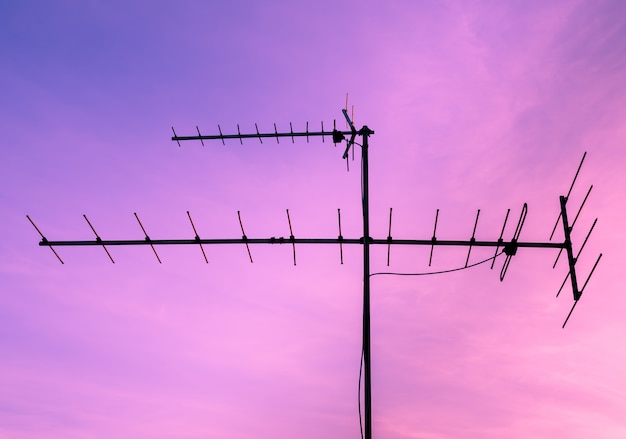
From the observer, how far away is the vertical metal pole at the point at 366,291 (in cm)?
581

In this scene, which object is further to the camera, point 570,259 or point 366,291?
point 570,259

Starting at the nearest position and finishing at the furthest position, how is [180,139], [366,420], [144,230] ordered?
[366,420] < [144,230] < [180,139]

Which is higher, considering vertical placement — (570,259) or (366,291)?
(570,259)

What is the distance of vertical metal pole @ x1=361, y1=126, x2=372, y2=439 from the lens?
19.0ft

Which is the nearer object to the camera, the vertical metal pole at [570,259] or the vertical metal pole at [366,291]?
the vertical metal pole at [366,291]

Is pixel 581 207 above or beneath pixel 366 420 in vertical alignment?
above

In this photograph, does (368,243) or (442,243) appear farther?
(442,243)

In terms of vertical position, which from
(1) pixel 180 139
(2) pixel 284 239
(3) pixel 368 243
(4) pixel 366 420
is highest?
(1) pixel 180 139

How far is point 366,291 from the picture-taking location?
6.35 metres

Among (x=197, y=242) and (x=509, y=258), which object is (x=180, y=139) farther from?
(x=509, y=258)

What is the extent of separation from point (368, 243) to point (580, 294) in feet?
10.8

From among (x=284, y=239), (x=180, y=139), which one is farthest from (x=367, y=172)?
(x=180, y=139)

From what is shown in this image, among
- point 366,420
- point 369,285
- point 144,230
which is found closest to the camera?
point 366,420

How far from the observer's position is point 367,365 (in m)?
6.02
